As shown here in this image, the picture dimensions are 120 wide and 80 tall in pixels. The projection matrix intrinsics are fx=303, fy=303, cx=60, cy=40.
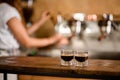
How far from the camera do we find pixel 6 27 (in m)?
2.68

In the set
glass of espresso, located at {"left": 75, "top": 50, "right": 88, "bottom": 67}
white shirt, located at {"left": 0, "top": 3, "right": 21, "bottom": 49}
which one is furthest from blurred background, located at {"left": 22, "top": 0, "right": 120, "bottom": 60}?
glass of espresso, located at {"left": 75, "top": 50, "right": 88, "bottom": 67}

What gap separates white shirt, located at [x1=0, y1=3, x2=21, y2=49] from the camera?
2.60 meters

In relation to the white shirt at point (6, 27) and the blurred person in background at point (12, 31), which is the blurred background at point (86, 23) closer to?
the blurred person in background at point (12, 31)

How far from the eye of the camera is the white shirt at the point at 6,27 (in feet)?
8.51

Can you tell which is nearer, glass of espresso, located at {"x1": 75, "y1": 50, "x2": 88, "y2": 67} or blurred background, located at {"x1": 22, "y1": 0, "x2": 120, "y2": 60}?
glass of espresso, located at {"x1": 75, "y1": 50, "x2": 88, "y2": 67}

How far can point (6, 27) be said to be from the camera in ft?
8.78

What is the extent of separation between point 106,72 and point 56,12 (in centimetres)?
192

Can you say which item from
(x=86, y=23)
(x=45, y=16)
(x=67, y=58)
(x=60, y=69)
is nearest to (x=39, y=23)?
(x=45, y=16)

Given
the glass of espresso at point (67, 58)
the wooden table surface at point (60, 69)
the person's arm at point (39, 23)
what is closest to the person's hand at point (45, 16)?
the person's arm at point (39, 23)

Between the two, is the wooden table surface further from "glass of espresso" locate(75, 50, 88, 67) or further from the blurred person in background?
the blurred person in background

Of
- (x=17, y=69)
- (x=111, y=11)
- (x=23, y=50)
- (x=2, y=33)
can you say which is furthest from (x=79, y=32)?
(x=17, y=69)

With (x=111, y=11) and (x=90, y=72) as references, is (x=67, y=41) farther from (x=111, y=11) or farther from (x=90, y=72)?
(x=90, y=72)

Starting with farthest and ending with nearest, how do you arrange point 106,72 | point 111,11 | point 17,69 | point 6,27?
point 111,11
point 6,27
point 17,69
point 106,72

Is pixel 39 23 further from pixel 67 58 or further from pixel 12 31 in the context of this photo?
pixel 67 58
